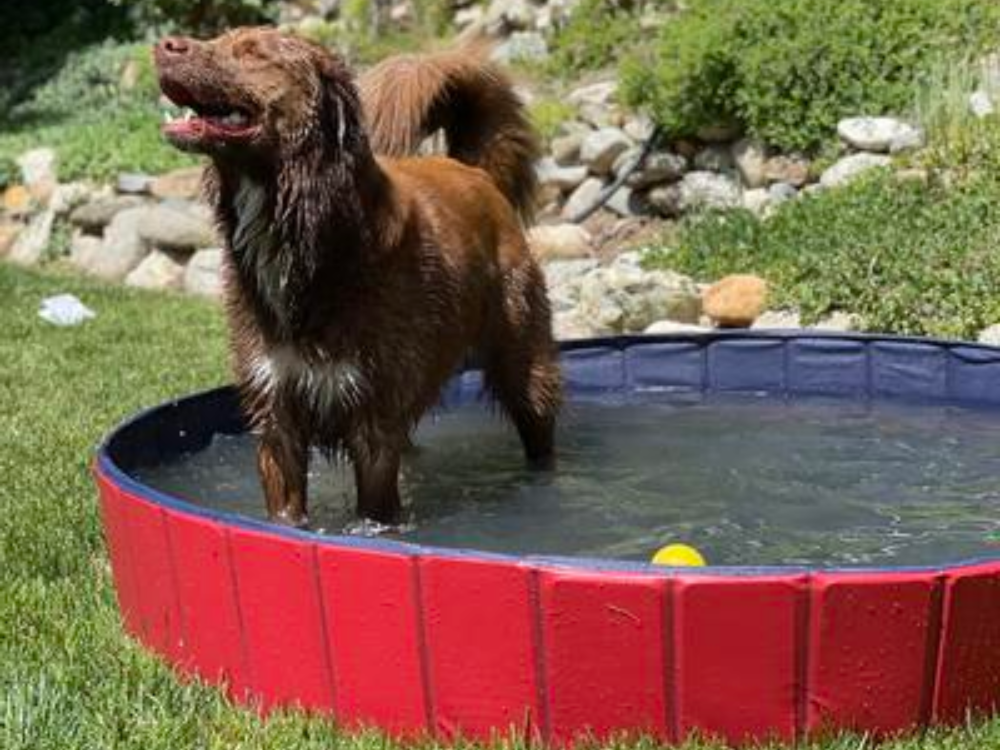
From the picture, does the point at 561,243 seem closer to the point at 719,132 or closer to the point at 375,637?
the point at 719,132

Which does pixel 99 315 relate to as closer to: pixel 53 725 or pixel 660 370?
pixel 660 370

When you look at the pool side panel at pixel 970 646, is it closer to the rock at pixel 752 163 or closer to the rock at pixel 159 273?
the rock at pixel 752 163

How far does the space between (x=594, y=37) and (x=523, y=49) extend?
0.95 m

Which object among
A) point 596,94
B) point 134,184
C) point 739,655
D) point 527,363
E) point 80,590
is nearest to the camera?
point 739,655

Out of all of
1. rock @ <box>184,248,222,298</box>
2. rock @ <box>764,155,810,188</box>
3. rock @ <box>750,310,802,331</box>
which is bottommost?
rock @ <box>184,248,222,298</box>

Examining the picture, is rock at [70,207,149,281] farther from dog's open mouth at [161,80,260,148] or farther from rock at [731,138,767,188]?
dog's open mouth at [161,80,260,148]

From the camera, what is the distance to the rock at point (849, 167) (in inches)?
335

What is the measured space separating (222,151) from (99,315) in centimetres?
590

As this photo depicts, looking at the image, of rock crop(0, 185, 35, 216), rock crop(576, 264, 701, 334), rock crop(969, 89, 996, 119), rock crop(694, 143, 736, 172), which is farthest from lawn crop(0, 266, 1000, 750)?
rock crop(0, 185, 35, 216)

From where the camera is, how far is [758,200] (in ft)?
29.8

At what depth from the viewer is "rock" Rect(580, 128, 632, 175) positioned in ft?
32.9

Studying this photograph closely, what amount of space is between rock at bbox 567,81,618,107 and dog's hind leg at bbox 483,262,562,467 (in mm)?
5553

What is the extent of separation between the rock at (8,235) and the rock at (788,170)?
6606 millimetres

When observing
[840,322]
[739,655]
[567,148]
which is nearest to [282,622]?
[739,655]
